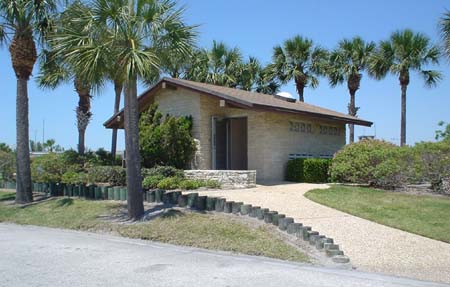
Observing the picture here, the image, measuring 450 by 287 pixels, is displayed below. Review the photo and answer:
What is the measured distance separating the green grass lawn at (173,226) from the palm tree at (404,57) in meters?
20.3

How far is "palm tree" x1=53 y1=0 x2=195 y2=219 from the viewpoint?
412 inches

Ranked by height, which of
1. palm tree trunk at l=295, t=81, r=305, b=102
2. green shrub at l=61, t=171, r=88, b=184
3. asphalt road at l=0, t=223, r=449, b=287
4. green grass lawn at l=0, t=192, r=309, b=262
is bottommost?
asphalt road at l=0, t=223, r=449, b=287

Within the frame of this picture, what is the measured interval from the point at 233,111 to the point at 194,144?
85.1 inches

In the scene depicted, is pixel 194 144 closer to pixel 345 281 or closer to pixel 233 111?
pixel 233 111

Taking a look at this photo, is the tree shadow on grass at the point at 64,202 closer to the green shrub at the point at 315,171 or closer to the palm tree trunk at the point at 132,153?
the palm tree trunk at the point at 132,153

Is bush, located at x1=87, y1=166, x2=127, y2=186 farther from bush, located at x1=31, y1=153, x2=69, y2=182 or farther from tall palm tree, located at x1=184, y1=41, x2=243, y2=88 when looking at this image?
tall palm tree, located at x1=184, y1=41, x2=243, y2=88

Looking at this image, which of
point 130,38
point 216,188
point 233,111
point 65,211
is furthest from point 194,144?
point 130,38

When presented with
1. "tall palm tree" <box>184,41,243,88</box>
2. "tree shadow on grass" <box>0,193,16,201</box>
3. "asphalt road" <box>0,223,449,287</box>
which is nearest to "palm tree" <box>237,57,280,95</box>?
"tall palm tree" <box>184,41,243,88</box>

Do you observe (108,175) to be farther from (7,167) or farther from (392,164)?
(392,164)

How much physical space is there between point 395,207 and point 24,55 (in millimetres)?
11678

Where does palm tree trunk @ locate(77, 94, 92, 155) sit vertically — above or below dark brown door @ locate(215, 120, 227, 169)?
above

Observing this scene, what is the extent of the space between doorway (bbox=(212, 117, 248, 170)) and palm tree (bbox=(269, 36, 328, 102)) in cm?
1195

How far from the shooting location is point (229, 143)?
19922 millimetres

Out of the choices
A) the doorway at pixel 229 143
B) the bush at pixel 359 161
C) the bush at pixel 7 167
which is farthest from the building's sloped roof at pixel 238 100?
the bush at pixel 7 167
